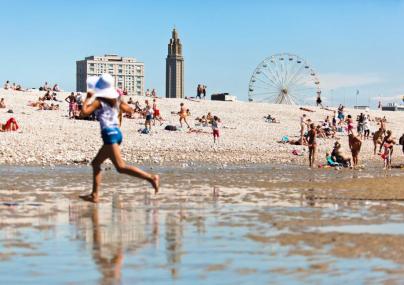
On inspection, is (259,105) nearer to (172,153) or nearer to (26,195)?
(172,153)

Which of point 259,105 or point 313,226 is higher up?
point 259,105

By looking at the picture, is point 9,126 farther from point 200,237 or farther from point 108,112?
point 200,237

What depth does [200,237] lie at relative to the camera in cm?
829

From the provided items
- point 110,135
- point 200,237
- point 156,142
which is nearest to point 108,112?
point 110,135

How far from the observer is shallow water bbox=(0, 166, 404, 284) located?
20.6 feet

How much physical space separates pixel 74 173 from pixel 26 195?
7816 millimetres

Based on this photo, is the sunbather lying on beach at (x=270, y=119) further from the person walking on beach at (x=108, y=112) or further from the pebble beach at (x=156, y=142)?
the person walking on beach at (x=108, y=112)

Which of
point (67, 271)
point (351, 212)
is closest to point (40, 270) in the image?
point (67, 271)

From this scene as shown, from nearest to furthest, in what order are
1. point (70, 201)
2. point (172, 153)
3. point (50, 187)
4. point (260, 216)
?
point (260, 216) < point (70, 201) < point (50, 187) < point (172, 153)

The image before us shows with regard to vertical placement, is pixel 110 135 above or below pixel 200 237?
above

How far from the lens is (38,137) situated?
110ft

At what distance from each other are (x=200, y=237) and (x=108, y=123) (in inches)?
128

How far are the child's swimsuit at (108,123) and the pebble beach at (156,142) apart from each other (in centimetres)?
1480

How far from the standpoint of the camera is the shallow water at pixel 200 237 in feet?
20.6
